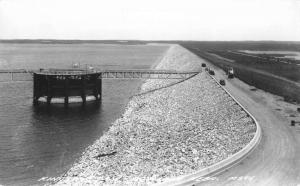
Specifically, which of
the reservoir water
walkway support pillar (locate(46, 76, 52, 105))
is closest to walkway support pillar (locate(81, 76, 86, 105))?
the reservoir water

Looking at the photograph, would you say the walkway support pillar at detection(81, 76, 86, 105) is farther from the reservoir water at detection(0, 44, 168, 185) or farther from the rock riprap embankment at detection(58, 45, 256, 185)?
the rock riprap embankment at detection(58, 45, 256, 185)

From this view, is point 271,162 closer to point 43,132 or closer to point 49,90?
point 43,132

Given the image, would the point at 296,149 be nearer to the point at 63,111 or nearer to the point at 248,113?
the point at 248,113

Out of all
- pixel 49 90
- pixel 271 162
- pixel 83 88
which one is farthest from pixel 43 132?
pixel 271 162

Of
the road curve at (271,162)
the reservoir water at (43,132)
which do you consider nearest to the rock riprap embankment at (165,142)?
the road curve at (271,162)

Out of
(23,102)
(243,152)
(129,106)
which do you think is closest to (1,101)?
(23,102)

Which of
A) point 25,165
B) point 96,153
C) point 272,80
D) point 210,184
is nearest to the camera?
point 210,184

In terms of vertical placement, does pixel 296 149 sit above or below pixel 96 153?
above
